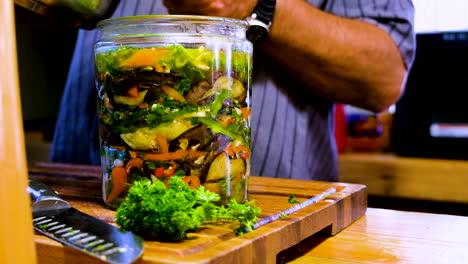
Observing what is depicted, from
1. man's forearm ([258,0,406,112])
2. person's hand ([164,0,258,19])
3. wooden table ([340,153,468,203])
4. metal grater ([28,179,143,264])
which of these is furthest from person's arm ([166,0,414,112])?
wooden table ([340,153,468,203])

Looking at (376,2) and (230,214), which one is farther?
(376,2)

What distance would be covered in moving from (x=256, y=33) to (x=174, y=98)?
0.44m

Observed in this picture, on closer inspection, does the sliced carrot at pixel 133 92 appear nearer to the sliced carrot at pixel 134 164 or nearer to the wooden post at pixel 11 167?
the sliced carrot at pixel 134 164

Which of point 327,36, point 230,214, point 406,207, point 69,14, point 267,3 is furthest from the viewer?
point 406,207

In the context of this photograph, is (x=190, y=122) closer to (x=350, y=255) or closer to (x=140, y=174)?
(x=140, y=174)

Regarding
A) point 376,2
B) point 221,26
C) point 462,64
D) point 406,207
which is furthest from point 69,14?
point 462,64

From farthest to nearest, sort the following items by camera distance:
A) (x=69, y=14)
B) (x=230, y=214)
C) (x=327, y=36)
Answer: (x=327, y=36)
(x=69, y=14)
(x=230, y=214)

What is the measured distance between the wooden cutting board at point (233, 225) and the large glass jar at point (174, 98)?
8cm

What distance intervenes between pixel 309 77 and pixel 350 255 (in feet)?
1.94

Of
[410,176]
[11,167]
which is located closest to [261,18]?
[11,167]

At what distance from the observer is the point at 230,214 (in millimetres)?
633

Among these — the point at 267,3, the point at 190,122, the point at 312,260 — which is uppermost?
the point at 267,3

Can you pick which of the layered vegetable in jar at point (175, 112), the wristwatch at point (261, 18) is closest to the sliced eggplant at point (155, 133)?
the layered vegetable in jar at point (175, 112)

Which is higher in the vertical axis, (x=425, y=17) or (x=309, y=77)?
(x=425, y=17)
